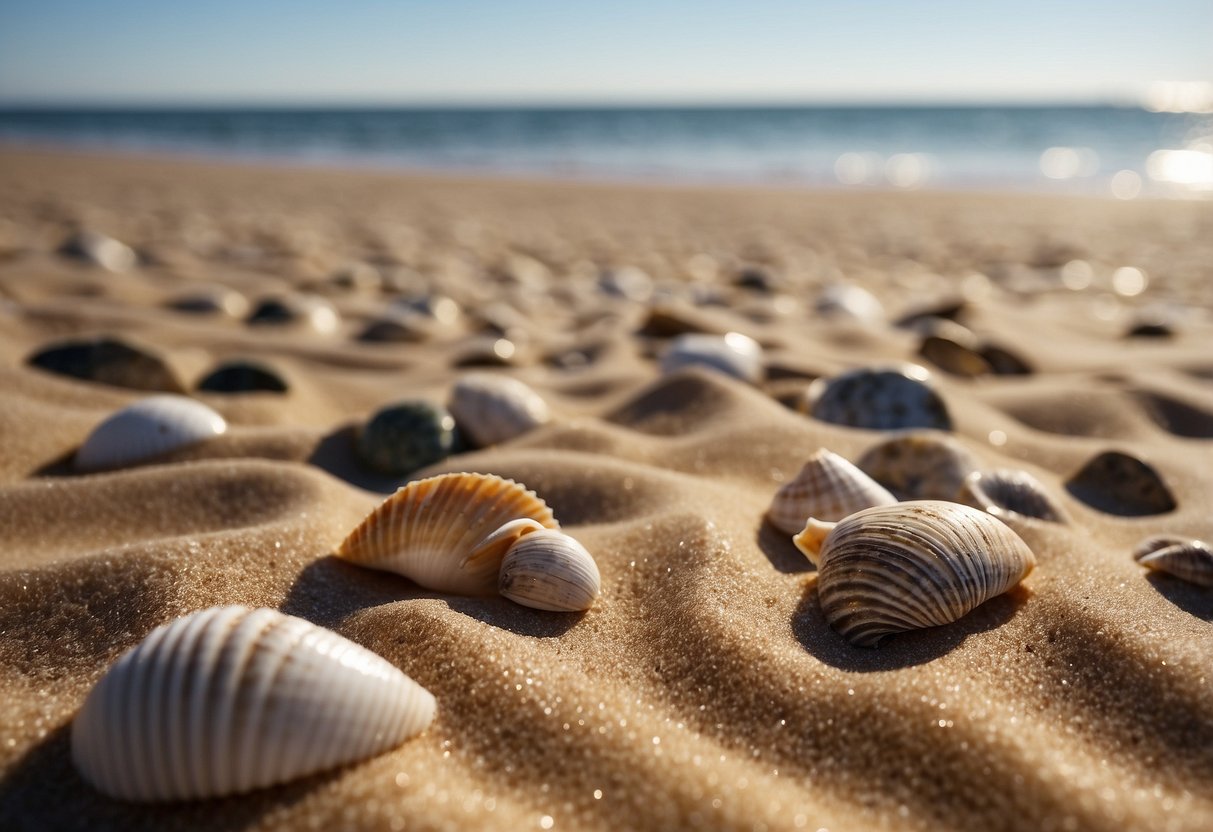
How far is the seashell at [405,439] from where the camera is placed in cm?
231

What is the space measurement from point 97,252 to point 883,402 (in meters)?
4.63

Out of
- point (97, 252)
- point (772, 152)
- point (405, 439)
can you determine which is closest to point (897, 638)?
point (405, 439)

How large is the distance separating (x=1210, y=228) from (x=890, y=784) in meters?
10.3

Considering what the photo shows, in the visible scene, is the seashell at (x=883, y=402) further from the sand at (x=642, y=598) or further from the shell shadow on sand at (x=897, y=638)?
the shell shadow on sand at (x=897, y=638)

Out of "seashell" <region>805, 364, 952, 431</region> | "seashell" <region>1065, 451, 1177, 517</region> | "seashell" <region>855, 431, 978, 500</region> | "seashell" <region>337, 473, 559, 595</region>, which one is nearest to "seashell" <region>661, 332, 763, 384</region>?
"seashell" <region>805, 364, 952, 431</region>

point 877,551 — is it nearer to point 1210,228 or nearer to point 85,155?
point 1210,228

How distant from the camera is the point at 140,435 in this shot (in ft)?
7.19

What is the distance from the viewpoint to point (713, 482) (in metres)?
2.18

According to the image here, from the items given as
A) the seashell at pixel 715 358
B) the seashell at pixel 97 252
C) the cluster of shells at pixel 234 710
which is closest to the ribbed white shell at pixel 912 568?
the cluster of shells at pixel 234 710

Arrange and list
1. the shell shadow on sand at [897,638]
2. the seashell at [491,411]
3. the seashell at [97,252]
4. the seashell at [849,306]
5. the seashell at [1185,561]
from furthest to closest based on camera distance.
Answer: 1. the seashell at [97,252]
2. the seashell at [849,306]
3. the seashell at [491,411]
4. the seashell at [1185,561]
5. the shell shadow on sand at [897,638]

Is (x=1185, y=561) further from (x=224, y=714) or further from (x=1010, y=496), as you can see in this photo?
(x=224, y=714)

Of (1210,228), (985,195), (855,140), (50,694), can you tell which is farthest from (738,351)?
(855,140)

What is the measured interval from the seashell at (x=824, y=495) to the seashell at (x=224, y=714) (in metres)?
1.00

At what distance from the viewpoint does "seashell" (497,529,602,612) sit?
4.91 ft
